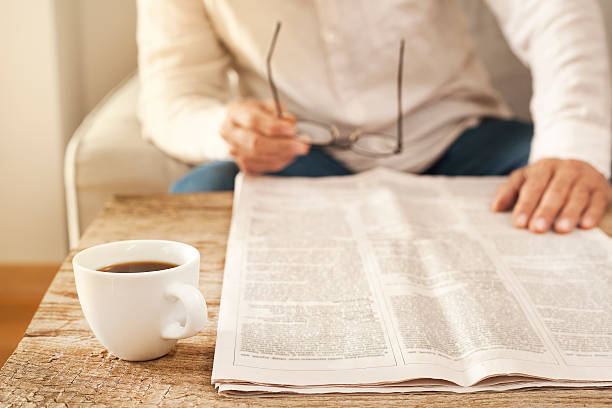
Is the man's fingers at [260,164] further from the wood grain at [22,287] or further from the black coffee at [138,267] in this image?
the wood grain at [22,287]

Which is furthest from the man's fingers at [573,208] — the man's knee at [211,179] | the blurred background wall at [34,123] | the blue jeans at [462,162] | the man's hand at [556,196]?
the blurred background wall at [34,123]

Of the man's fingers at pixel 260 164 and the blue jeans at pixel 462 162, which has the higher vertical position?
the man's fingers at pixel 260 164

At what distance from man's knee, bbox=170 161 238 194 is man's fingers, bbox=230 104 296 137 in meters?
0.10

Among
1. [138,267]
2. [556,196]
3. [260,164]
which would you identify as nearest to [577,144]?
[556,196]

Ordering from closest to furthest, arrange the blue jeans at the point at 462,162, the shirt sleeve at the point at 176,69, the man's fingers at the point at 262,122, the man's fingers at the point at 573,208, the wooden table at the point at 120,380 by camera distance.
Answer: the wooden table at the point at 120,380 → the man's fingers at the point at 573,208 → the man's fingers at the point at 262,122 → the blue jeans at the point at 462,162 → the shirt sleeve at the point at 176,69

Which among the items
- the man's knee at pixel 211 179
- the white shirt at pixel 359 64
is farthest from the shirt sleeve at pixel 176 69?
the man's knee at pixel 211 179

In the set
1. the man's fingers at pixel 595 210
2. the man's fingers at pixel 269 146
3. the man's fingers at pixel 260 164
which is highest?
the man's fingers at pixel 269 146

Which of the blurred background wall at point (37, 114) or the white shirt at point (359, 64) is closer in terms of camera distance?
the white shirt at point (359, 64)

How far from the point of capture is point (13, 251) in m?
1.81

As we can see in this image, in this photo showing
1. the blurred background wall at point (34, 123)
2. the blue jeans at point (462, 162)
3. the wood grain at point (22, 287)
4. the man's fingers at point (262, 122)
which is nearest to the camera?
the man's fingers at point (262, 122)

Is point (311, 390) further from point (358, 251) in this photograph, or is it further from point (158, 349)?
point (358, 251)

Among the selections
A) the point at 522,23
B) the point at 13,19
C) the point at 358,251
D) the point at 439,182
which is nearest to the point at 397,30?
the point at 522,23

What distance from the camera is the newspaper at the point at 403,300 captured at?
0.47 meters

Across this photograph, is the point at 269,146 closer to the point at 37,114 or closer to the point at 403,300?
the point at 403,300
